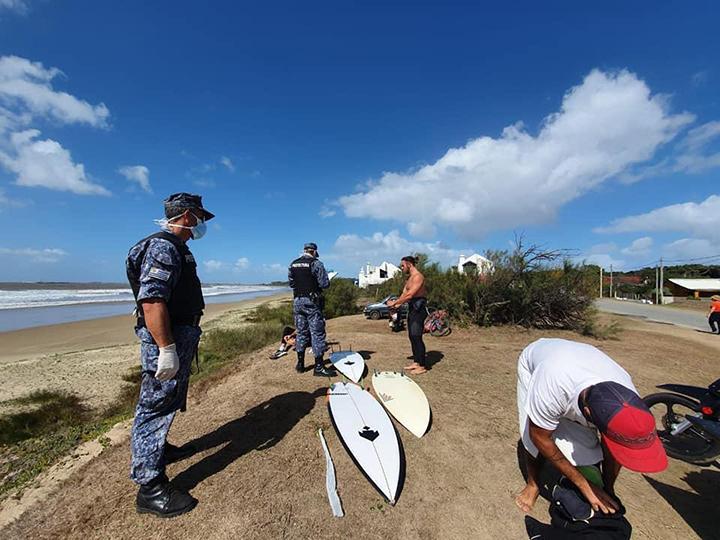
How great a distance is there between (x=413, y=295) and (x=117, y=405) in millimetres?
5403

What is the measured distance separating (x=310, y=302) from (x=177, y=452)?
2.53 meters

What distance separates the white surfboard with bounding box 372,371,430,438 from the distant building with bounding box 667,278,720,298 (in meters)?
48.9

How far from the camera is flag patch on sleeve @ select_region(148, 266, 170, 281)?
2252 millimetres

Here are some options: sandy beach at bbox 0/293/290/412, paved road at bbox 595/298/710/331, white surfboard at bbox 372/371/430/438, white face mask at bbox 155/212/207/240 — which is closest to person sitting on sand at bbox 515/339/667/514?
white surfboard at bbox 372/371/430/438

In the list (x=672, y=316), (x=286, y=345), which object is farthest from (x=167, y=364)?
(x=672, y=316)

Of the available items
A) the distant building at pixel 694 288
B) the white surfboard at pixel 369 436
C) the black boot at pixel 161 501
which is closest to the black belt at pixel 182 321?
the black boot at pixel 161 501

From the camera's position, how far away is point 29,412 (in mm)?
5180

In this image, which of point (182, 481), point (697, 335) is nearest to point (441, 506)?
point (182, 481)

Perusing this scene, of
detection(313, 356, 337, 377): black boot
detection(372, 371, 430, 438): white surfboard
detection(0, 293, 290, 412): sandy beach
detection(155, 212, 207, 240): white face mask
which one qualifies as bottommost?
detection(0, 293, 290, 412): sandy beach

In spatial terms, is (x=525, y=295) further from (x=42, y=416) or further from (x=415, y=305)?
(x=42, y=416)

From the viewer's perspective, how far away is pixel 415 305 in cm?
540

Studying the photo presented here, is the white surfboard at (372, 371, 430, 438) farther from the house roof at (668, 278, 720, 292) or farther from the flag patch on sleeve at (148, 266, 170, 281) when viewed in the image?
the house roof at (668, 278, 720, 292)

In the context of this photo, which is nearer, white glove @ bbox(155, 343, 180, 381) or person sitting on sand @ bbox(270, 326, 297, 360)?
white glove @ bbox(155, 343, 180, 381)

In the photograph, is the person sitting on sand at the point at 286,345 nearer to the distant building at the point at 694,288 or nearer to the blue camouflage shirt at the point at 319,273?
the blue camouflage shirt at the point at 319,273
